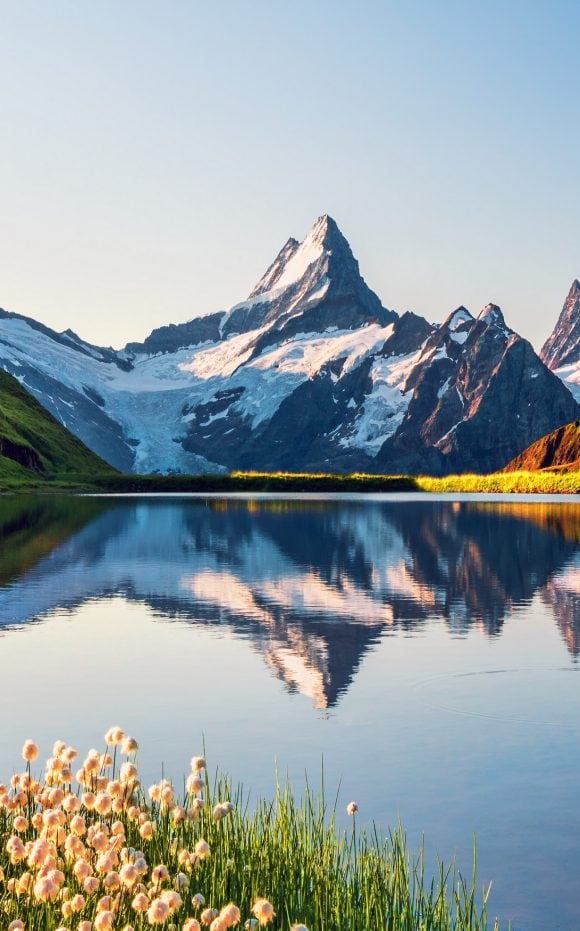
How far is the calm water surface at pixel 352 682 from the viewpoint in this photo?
1658 centimetres

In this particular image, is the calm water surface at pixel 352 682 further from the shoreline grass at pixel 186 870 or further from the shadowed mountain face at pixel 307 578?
the shoreline grass at pixel 186 870

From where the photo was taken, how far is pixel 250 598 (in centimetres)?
4428

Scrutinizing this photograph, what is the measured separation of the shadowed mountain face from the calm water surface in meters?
0.19

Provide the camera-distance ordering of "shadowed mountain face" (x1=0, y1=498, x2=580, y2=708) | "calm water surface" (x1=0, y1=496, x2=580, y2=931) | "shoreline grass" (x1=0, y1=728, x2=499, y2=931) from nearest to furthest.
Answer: "shoreline grass" (x1=0, y1=728, x2=499, y2=931), "calm water surface" (x1=0, y1=496, x2=580, y2=931), "shadowed mountain face" (x1=0, y1=498, x2=580, y2=708)

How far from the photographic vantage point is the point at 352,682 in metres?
26.7

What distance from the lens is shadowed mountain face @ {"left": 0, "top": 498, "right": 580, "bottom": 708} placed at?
34719 millimetres

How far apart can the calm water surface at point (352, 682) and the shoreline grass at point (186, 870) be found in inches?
71.0

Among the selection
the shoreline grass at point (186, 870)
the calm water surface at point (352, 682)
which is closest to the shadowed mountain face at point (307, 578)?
the calm water surface at point (352, 682)

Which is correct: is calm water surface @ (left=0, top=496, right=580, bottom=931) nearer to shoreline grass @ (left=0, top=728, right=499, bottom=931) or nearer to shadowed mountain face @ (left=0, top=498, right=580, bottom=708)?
shadowed mountain face @ (left=0, top=498, right=580, bottom=708)

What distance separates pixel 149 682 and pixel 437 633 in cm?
1105

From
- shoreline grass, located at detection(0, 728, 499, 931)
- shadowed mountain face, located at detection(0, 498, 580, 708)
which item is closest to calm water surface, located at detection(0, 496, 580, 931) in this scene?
shadowed mountain face, located at detection(0, 498, 580, 708)

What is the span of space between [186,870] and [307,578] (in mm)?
40837

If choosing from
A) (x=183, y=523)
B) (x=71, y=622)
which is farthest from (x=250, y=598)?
(x=183, y=523)

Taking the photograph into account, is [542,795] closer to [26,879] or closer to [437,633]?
[26,879]
